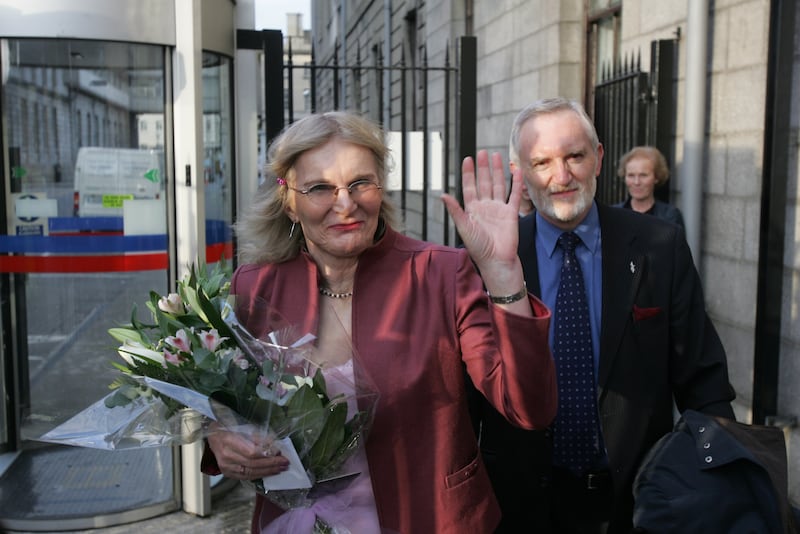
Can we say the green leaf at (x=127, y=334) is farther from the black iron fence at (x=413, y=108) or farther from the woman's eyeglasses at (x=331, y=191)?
the black iron fence at (x=413, y=108)

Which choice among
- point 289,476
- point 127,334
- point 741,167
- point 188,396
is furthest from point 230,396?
point 741,167

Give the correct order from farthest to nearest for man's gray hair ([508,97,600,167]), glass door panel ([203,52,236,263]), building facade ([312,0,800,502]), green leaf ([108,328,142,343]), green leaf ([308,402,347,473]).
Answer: glass door panel ([203,52,236,263]) → building facade ([312,0,800,502]) → man's gray hair ([508,97,600,167]) → green leaf ([108,328,142,343]) → green leaf ([308,402,347,473])

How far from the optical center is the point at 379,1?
17.7m

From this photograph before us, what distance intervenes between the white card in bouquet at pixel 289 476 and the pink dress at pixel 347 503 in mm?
123

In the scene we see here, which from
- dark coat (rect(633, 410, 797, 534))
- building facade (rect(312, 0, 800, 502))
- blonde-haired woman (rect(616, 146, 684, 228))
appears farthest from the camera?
blonde-haired woman (rect(616, 146, 684, 228))

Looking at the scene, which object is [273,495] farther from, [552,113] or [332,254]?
[552,113]

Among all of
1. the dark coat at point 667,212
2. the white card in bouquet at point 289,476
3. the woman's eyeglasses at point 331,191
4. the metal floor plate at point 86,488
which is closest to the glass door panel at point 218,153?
the metal floor plate at point 86,488

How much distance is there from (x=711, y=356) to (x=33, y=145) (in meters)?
3.71

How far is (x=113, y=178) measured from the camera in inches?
189

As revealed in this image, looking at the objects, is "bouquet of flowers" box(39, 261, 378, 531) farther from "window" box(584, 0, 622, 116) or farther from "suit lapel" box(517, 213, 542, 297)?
"window" box(584, 0, 622, 116)

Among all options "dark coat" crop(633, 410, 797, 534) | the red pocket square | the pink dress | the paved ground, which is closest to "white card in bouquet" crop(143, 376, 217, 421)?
the pink dress

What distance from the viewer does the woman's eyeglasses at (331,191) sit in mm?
2189

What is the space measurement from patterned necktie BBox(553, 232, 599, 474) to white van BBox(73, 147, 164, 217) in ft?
9.10

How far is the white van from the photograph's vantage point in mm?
4766
